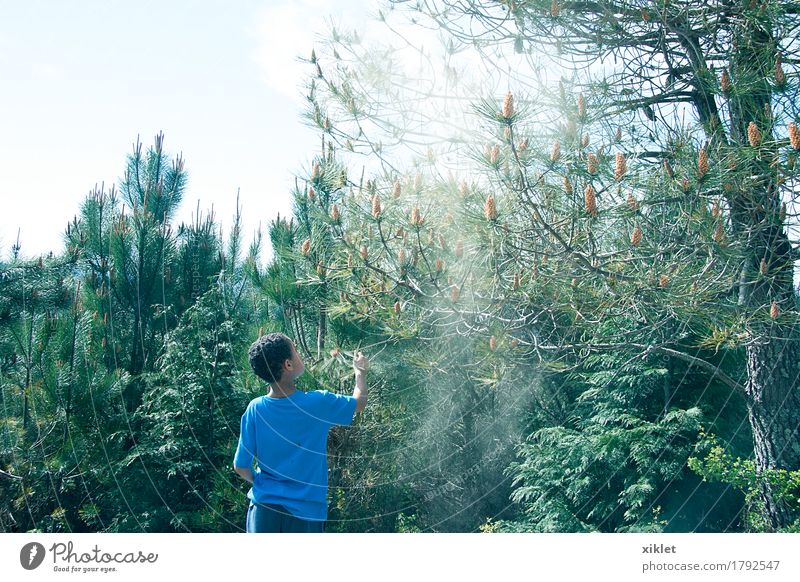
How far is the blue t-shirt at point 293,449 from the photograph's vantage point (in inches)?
56.2

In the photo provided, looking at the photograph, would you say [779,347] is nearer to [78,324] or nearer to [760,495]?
[760,495]

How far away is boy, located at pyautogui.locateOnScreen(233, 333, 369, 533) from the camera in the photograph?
4.68 feet

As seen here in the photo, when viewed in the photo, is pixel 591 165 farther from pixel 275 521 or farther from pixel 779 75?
pixel 275 521

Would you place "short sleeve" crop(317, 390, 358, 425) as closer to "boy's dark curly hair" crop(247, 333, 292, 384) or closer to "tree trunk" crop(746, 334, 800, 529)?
"boy's dark curly hair" crop(247, 333, 292, 384)

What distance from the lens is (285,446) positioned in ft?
4.69

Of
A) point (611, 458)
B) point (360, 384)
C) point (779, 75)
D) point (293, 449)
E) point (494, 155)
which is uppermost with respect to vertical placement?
point (779, 75)

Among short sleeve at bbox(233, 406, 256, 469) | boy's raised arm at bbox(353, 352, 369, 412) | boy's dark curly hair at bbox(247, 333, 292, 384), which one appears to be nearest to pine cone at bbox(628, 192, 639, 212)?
boy's raised arm at bbox(353, 352, 369, 412)

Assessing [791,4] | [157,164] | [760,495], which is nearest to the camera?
[791,4]

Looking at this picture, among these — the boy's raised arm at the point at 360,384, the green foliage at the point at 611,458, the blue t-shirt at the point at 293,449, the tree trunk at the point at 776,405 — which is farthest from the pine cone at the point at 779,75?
the blue t-shirt at the point at 293,449

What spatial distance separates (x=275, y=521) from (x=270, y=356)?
353mm
